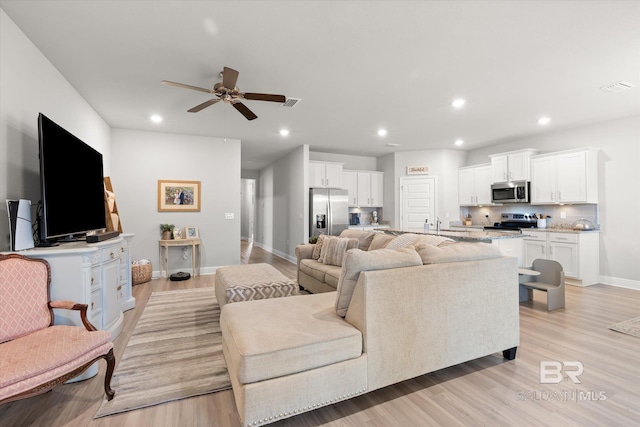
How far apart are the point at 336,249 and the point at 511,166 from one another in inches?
175

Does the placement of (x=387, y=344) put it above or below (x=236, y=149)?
below

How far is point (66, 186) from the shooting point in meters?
2.67

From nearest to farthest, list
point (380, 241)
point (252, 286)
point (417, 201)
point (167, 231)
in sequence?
point (252, 286) < point (380, 241) < point (167, 231) < point (417, 201)

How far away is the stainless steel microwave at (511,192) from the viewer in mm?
5820

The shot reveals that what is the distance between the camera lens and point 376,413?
1.80 meters

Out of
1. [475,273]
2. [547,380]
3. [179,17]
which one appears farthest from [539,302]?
[179,17]

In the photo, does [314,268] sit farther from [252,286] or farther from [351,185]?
[351,185]

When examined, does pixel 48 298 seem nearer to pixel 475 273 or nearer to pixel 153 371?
pixel 153 371

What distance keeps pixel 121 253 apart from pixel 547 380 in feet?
13.9

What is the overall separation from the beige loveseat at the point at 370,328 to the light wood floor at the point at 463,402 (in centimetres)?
17

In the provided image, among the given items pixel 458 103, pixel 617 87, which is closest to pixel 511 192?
pixel 617 87

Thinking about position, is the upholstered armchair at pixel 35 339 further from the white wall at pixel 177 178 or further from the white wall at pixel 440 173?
the white wall at pixel 440 173

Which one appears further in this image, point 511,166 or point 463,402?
point 511,166

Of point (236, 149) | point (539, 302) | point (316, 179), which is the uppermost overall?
point (236, 149)
